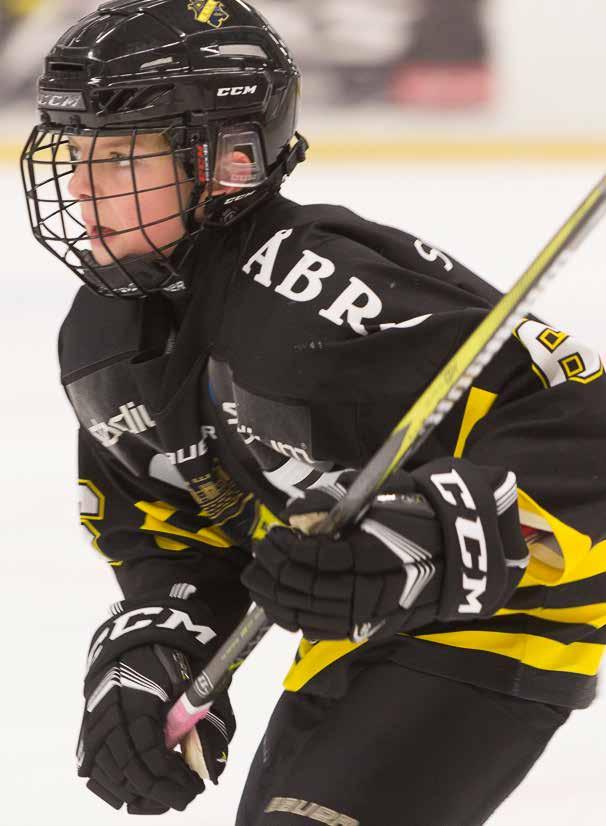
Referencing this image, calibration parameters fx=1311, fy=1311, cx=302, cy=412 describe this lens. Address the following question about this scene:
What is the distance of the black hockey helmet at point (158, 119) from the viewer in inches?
66.4

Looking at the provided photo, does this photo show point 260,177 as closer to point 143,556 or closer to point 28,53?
point 143,556

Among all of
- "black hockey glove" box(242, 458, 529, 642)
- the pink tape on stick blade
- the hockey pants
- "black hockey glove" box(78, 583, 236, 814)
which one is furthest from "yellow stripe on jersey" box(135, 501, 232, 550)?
"black hockey glove" box(242, 458, 529, 642)

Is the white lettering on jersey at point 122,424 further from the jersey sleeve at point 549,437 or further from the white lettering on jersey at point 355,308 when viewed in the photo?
the jersey sleeve at point 549,437

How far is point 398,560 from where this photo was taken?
1263 mm

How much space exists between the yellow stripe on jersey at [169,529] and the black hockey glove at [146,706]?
0.37ft

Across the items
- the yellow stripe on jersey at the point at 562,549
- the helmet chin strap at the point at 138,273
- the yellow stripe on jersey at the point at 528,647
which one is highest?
the helmet chin strap at the point at 138,273

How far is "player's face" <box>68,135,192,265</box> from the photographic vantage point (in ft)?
5.59

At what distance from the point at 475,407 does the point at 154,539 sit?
653 millimetres

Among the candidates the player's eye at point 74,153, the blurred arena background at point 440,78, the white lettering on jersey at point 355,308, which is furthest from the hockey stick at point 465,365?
the blurred arena background at point 440,78

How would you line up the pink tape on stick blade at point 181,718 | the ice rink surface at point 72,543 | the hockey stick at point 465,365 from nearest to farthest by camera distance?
1. the hockey stick at point 465,365
2. the pink tape on stick blade at point 181,718
3. the ice rink surface at point 72,543

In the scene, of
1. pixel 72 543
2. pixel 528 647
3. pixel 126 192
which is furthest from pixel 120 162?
pixel 72 543

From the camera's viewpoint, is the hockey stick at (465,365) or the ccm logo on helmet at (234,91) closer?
the hockey stick at (465,365)

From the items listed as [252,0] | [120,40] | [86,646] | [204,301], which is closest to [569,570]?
[204,301]

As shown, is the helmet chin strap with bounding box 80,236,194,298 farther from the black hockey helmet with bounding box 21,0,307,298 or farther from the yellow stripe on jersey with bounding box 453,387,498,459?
the yellow stripe on jersey with bounding box 453,387,498,459
